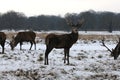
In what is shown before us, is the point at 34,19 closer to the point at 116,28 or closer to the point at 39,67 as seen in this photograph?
the point at 116,28

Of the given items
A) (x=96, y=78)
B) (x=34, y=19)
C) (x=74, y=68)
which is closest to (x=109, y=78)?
(x=96, y=78)

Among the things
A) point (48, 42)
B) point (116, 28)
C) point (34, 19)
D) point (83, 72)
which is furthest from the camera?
point (34, 19)

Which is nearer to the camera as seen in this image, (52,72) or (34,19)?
(52,72)

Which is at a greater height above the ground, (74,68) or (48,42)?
(48,42)

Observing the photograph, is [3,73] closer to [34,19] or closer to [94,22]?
[94,22]

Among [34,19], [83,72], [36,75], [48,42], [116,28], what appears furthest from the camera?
[34,19]

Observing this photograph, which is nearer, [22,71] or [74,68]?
[22,71]

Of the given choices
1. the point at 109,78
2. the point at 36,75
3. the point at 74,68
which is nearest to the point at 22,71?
the point at 36,75

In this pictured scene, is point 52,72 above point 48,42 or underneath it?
underneath

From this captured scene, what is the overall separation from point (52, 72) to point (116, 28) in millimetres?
110588

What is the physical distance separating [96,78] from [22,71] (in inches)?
116

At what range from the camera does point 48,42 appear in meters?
16.6

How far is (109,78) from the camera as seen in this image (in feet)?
44.8

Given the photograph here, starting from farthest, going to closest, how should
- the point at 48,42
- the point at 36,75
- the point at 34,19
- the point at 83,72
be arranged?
1. the point at 34,19
2. the point at 48,42
3. the point at 83,72
4. the point at 36,75
